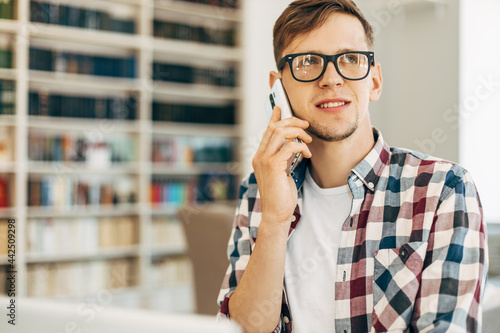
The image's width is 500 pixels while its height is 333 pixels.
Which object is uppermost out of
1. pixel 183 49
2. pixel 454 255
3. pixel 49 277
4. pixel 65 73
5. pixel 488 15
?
pixel 488 15

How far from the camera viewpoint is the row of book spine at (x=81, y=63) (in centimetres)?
363

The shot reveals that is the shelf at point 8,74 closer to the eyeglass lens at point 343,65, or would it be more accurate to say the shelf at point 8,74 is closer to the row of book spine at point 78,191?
the row of book spine at point 78,191

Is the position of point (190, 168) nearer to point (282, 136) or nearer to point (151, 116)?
point (151, 116)

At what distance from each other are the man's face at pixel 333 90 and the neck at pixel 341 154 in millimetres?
30

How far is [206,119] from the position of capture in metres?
4.35

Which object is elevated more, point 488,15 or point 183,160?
point 488,15

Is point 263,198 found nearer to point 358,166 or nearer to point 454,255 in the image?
point 358,166

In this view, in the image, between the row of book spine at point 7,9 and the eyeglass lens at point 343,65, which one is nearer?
the eyeglass lens at point 343,65

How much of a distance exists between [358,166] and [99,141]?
3.04 metres

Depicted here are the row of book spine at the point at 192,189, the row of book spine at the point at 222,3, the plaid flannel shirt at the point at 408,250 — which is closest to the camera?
the plaid flannel shirt at the point at 408,250

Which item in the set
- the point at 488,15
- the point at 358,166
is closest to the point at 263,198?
the point at 358,166

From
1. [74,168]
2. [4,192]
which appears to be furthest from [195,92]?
[4,192]

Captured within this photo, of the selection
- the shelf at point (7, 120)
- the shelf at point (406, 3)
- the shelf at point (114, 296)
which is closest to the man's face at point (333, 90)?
the shelf at point (7, 120)

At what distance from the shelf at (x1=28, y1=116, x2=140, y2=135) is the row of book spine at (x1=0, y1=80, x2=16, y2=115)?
16 centimetres
